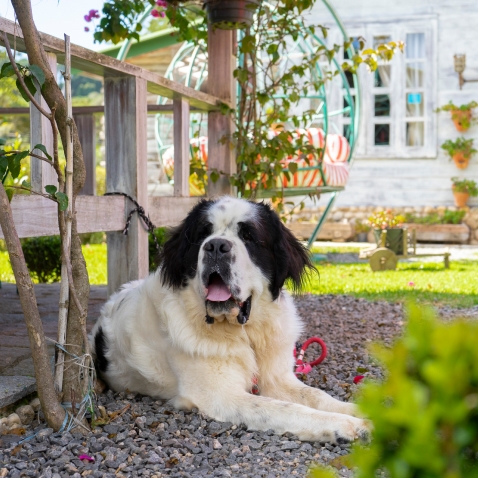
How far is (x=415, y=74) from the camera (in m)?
14.1

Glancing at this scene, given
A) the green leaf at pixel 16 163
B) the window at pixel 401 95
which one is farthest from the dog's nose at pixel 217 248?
the window at pixel 401 95

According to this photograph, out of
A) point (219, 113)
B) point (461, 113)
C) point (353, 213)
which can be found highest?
point (461, 113)

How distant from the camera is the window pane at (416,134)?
14125 millimetres

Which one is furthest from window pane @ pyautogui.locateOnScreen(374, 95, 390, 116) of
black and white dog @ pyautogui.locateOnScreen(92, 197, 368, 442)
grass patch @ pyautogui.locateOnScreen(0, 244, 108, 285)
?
black and white dog @ pyautogui.locateOnScreen(92, 197, 368, 442)

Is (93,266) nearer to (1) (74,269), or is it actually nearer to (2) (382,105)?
(1) (74,269)

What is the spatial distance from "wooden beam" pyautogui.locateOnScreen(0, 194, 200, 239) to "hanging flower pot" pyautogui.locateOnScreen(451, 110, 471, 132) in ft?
33.0

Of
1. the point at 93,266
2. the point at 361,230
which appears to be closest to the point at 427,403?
the point at 93,266

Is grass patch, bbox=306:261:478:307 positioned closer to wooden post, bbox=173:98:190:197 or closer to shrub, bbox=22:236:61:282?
wooden post, bbox=173:98:190:197

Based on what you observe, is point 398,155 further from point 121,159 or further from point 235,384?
point 235,384

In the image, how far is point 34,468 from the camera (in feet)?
6.95

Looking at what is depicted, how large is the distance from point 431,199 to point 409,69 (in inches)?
105

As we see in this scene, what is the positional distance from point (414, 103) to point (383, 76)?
32.8 inches

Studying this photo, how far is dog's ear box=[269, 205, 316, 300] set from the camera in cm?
291

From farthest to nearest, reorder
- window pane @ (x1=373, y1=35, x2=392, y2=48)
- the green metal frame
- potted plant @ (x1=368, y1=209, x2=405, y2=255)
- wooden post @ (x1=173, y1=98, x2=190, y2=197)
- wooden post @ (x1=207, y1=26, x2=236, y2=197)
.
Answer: window pane @ (x1=373, y1=35, x2=392, y2=48)
potted plant @ (x1=368, y1=209, x2=405, y2=255)
the green metal frame
wooden post @ (x1=207, y1=26, x2=236, y2=197)
wooden post @ (x1=173, y1=98, x2=190, y2=197)
